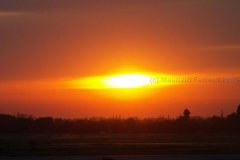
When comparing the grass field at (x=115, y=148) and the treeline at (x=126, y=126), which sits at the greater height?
the treeline at (x=126, y=126)

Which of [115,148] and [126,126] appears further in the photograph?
[126,126]

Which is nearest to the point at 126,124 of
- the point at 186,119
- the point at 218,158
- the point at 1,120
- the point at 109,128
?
the point at 109,128

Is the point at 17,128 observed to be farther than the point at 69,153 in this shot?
Yes

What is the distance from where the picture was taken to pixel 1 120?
12419 cm

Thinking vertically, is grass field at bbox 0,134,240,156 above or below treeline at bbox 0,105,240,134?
below

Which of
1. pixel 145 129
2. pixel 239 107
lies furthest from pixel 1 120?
pixel 239 107

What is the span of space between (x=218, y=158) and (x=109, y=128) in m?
76.1

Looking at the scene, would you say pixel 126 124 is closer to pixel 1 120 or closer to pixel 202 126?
pixel 202 126

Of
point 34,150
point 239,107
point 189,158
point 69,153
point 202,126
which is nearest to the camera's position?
point 189,158

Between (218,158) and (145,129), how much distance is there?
72284 millimetres

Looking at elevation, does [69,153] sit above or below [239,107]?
below

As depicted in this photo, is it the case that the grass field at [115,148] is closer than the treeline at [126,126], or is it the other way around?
the grass field at [115,148]

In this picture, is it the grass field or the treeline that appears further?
the treeline

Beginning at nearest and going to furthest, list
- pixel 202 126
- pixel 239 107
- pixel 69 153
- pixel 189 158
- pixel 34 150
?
pixel 189 158, pixel 69 153, pixel 34 150, pixel 202 126, pixel 239 107
